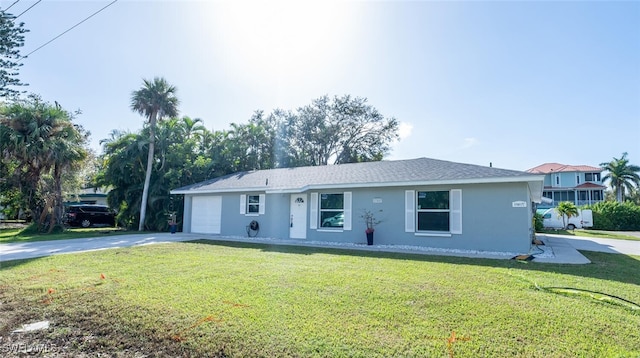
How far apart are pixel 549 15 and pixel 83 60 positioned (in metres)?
14.2

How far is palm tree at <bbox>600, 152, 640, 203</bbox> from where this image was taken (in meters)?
41.6

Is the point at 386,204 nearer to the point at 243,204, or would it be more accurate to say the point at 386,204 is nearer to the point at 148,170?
the point at 243,204

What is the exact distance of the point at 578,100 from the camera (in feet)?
40.8

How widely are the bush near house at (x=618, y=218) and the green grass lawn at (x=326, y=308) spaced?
2380 centimetres

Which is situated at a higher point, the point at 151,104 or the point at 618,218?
the point at 151,104

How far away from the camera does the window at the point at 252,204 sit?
15321mm

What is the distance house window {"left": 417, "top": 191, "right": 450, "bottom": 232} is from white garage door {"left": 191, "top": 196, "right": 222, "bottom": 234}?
31.4 feet

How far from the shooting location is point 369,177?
1316cm

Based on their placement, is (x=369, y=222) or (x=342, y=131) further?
(x=342, y=131)

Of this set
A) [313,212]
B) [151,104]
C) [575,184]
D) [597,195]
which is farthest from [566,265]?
[597,195]

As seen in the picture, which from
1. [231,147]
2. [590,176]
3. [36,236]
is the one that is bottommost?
[36,236]

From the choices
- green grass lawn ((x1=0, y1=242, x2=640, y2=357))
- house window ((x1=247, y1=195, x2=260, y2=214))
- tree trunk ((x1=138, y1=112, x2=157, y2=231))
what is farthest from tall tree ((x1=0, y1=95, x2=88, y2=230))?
green grass lawn ((x1=0, y1=242, x2=640, y2=357))

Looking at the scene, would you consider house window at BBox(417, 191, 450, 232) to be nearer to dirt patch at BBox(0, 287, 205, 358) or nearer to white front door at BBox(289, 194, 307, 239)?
white front door at BBox(289, 194, 307, 239)

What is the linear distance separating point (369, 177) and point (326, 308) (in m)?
8.89
